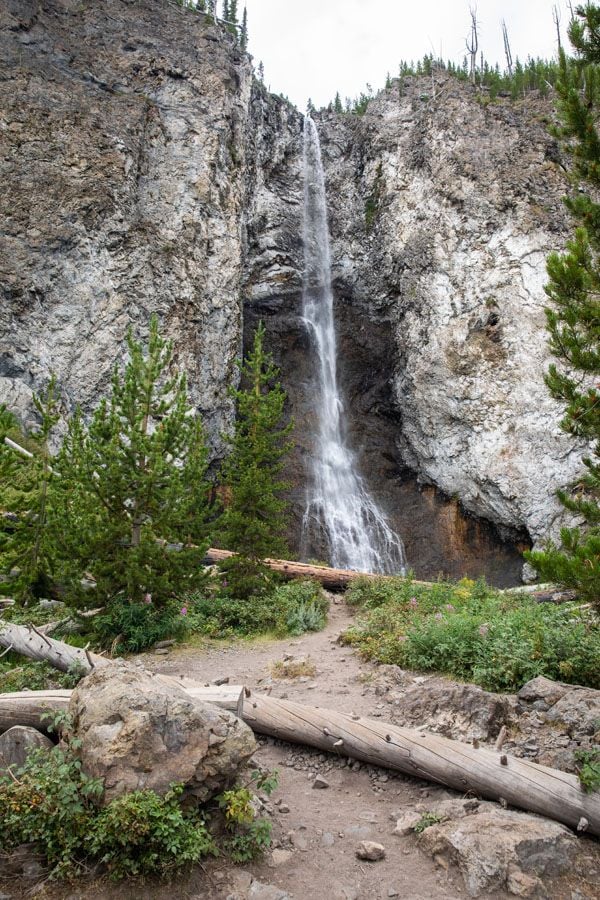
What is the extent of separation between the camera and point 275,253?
31.8m

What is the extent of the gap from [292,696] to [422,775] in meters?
2.90

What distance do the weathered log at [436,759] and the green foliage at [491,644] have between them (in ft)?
7.95

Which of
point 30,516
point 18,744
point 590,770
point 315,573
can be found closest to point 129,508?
point 30,516

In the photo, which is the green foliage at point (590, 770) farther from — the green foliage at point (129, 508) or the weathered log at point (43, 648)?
the green foliage at point (129, 508)

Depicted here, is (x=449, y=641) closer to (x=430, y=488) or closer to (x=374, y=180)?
(x=430, y=488)

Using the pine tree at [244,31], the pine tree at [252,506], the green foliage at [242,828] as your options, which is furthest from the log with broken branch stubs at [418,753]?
the pine tree at [244,31]

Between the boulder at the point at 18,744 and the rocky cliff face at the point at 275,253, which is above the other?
the rocky cliff face at the point at 275,253

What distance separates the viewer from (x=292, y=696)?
7.88 m

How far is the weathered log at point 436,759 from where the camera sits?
4.57m

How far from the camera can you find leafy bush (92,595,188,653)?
34.0 feet

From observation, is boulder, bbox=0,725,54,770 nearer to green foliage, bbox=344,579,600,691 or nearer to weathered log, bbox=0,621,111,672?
weathered log, bbox=0,621,111,672

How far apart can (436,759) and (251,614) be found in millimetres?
8141

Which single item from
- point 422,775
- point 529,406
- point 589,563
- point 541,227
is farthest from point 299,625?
point 541,227

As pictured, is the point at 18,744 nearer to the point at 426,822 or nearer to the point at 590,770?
the point at 426,822
